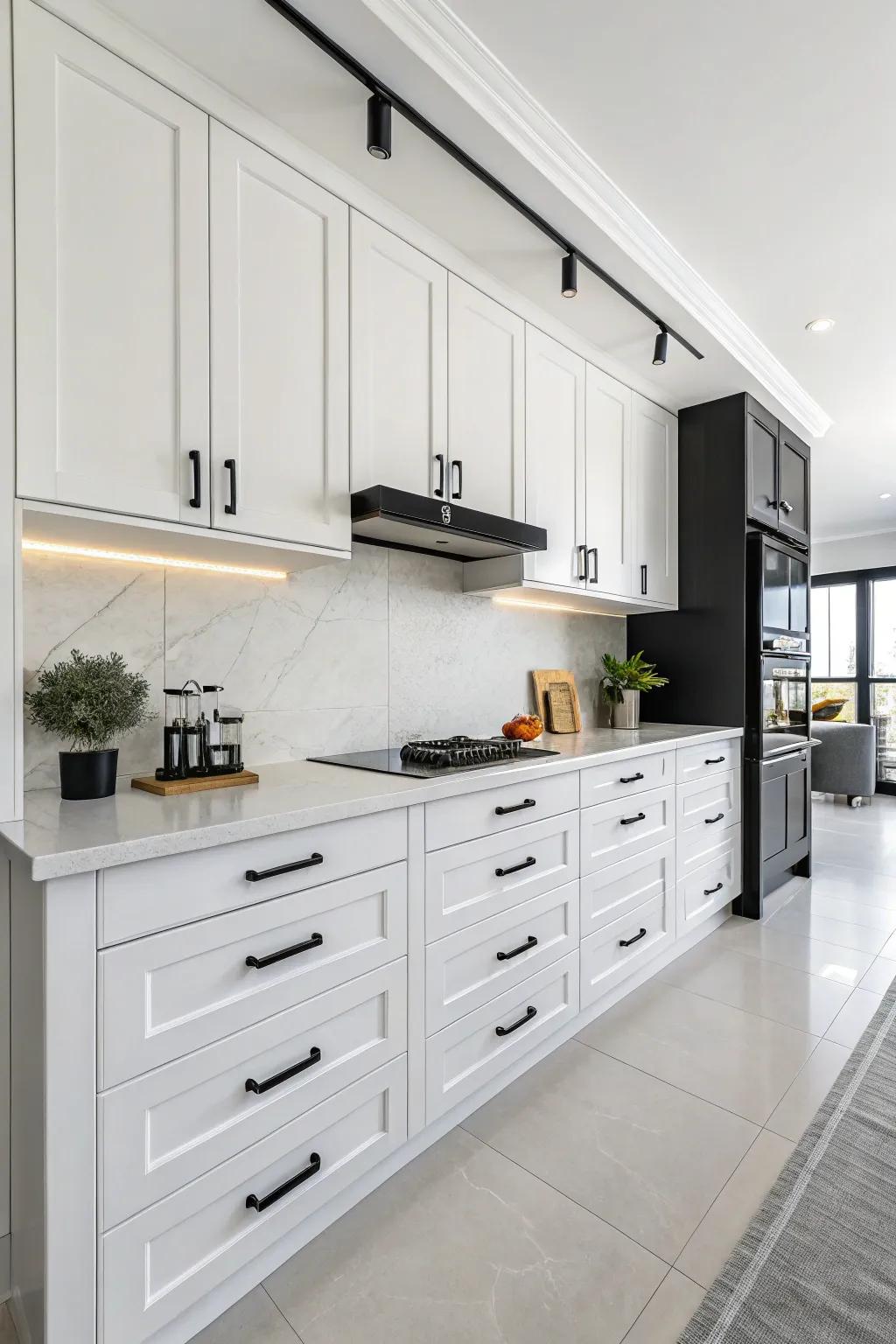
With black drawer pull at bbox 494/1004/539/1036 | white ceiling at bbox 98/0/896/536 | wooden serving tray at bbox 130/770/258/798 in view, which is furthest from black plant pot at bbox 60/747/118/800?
white ceiling at bbox 98/0/896/536

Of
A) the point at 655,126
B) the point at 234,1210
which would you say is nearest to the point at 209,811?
the point at 234,1210

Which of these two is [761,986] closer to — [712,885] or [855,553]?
[712,885]

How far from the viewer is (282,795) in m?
1.54

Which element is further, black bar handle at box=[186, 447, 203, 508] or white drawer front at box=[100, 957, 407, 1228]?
black bar handle at box=[186, 447, 203, 508]

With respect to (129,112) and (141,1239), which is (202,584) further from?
(141,1239)

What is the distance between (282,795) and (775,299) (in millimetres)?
2732

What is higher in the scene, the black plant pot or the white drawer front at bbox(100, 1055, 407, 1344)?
the black plant pot

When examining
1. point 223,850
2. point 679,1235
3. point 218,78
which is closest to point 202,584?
point 223,850

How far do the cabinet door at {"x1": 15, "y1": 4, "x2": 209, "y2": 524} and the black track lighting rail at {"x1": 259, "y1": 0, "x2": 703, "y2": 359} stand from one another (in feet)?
1.04

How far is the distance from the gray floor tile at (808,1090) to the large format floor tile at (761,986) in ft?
0.39

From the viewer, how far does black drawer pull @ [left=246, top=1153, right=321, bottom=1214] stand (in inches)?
51.0

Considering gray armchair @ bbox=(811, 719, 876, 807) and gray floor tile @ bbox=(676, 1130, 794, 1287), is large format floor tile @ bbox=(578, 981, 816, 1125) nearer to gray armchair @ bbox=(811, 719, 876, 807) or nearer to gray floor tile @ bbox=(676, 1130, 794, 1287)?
gray floor tile @ bbox=(676, 1130, 794, 1287)

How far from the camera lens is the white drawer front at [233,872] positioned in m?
1.12

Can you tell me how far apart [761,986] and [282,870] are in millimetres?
2184
